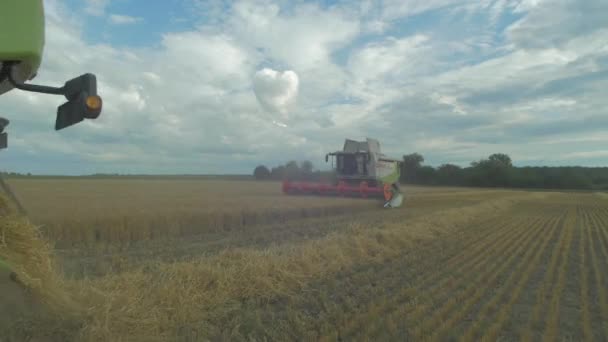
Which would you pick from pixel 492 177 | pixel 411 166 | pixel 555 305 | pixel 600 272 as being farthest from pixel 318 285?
pixel 492 177

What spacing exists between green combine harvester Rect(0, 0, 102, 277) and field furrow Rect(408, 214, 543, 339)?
3850mm

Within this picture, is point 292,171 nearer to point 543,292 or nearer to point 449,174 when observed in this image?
point 543,292

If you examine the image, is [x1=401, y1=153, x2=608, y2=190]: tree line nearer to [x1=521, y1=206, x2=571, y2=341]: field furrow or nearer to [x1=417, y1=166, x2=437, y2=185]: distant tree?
[x1=417, y1=166, x2=437, y2=185]: distant tree

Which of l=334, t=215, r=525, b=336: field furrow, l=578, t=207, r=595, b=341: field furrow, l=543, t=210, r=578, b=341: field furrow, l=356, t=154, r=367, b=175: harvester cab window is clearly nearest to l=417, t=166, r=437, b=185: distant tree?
l=356, t=154, r=367, b=175: harvester cab window

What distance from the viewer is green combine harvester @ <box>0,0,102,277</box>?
1.78 meters

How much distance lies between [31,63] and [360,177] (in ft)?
67.4

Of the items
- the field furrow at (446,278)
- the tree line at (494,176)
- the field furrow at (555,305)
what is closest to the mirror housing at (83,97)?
the field furrow at (446,278)

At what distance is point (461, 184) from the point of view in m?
84.2

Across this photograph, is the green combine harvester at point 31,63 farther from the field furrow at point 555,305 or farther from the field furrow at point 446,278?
the field furrow at point 555,305

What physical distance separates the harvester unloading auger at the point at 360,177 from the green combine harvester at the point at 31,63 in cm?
1942

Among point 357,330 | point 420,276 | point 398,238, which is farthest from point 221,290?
point 398,238

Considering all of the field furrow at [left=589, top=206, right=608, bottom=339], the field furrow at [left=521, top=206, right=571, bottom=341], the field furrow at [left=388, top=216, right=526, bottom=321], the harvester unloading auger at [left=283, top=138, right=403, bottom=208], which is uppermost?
the harvester unloading auger at [left=283, top=138, right=403, bottom=208]

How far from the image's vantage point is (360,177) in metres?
22.0

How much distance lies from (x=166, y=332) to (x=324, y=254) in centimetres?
383
